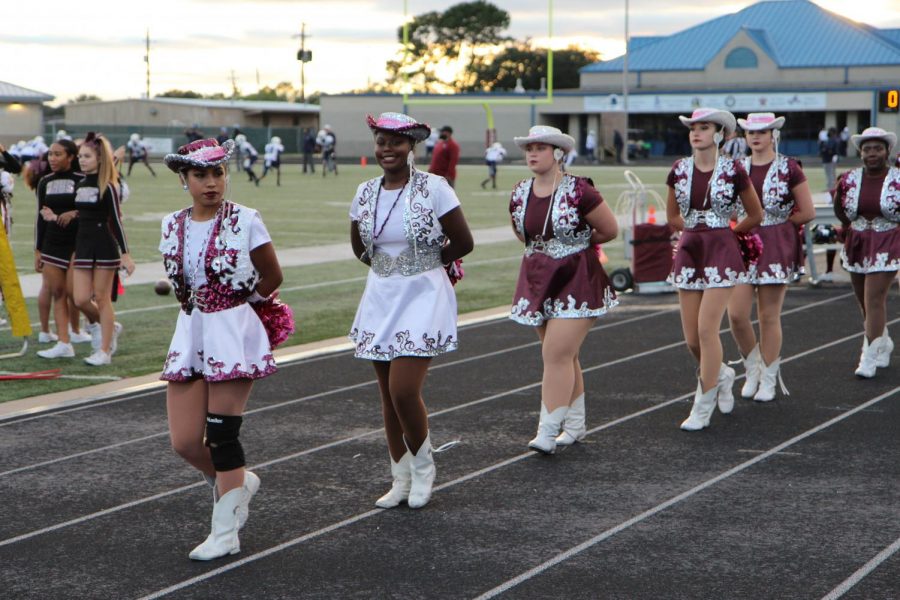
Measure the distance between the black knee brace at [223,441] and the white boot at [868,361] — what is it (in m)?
5.89

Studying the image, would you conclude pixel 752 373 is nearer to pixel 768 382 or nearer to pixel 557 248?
pixel 768 382

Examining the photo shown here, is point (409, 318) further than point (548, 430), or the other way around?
point (548, 430)

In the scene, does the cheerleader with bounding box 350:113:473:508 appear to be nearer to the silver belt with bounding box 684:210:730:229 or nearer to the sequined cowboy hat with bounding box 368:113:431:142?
the sequined cowboy hat with bounding box 368:113:431:142

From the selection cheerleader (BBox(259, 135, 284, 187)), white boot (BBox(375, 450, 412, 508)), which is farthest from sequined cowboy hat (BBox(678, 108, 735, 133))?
cheerleader (BBox(259, 135, 284, 187))

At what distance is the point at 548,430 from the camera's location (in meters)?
7.23

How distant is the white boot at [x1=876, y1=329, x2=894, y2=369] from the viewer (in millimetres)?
9874

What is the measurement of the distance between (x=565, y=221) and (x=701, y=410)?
169cm

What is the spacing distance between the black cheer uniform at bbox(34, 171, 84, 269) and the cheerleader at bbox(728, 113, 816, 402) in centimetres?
557

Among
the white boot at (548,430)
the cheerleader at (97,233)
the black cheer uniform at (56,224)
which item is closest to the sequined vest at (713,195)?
the white boot at (548,430)

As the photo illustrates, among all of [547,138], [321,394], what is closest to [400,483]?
[547,138]

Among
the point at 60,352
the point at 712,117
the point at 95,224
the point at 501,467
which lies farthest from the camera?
the point at 60,352

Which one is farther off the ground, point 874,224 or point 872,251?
point 874,224

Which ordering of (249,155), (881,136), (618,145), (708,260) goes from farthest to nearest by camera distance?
1. (618,145)
2. (249,155)
3. (881,136)
4. (708,260)

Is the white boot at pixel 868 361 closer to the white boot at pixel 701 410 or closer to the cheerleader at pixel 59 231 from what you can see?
the white boot at pixel 701 410
